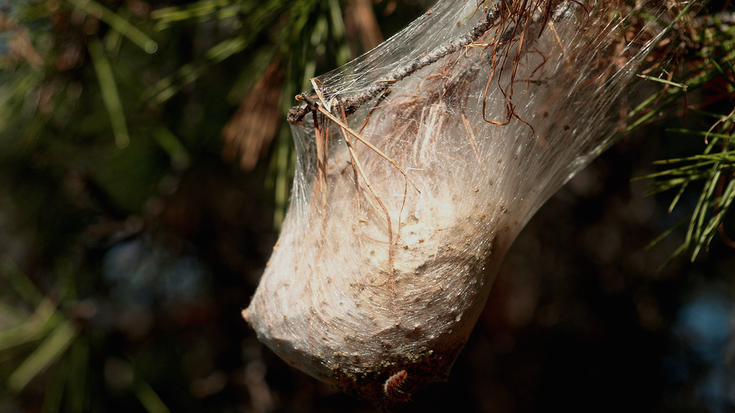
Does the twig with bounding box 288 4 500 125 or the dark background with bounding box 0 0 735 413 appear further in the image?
the dark background with bounding box 0 0 735 413

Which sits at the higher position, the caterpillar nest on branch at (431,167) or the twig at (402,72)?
the twig at (402,72)

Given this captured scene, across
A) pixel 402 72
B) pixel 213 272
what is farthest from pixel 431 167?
pixel 213 272

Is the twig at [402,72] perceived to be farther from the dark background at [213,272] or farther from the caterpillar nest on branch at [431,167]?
the dark background at [213,272]

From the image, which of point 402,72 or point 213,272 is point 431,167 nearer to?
point 402,72

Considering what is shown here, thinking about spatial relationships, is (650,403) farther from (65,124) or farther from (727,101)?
(65,124)

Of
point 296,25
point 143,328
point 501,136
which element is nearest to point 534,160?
point 501,136

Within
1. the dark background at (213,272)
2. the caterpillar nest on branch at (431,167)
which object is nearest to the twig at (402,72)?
the caterpillar nest on branch at (431,167)

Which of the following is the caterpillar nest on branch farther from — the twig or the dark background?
the dark background

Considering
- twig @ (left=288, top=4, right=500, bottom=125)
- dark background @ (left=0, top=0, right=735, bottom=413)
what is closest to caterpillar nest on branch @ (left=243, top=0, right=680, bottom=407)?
twig @ (left=288, top=4, right=500, bottom=125)
